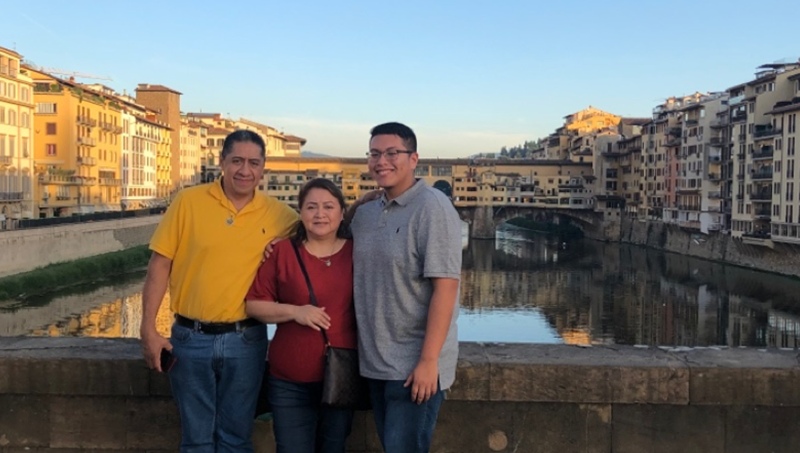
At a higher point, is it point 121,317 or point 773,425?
point 773,425

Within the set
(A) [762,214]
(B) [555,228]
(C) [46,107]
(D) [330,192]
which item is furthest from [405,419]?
(B) [555,228]

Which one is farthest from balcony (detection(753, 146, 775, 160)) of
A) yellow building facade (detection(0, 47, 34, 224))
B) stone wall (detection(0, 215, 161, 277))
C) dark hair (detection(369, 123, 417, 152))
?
dark hair (detection(369, 123, 417, 152))

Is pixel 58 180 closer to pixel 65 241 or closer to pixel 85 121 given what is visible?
pixel 85 121

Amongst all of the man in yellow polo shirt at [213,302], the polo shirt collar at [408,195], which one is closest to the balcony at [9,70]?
the man in yellow polo shirt at [213,302]

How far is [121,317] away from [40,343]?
2242cm

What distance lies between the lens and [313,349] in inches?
102

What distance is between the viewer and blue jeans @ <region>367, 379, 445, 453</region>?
8.25 feet

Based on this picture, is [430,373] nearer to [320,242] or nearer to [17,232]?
[320,242]

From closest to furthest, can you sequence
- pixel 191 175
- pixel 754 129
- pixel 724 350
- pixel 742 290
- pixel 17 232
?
pixel 724 350 < pixel 17 232 < pixel 742 290 < pixel 754 129 < pixel 191 175

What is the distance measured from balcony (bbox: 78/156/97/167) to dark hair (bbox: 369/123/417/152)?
157 feet

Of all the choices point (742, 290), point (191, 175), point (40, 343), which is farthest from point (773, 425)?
point (191, 175)

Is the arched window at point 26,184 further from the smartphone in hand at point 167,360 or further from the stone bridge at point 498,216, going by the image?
the smartphone in hand at point 167,360

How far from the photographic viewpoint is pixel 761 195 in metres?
39.1

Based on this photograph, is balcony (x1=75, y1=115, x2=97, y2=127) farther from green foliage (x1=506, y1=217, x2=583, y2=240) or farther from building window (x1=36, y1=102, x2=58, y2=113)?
green foliage (x1=506, y1=217, x2=583, y2=240)
